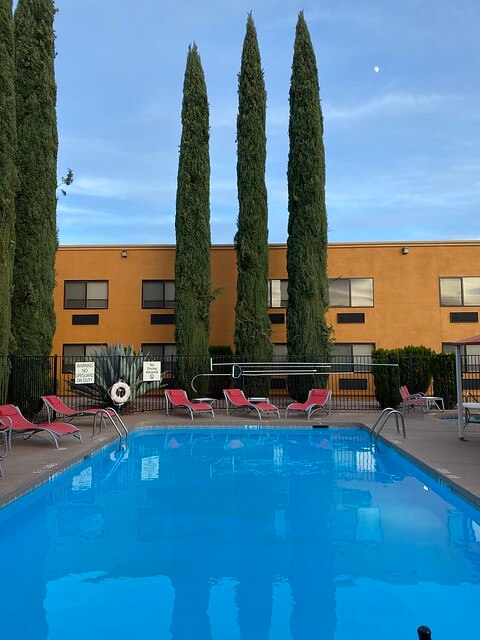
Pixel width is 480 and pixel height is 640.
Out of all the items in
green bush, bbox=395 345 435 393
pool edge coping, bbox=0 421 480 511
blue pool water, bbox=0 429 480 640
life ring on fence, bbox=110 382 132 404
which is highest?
green bush, bbox=395 345 435 393

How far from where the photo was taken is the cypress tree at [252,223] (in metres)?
19.7

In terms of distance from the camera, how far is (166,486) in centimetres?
804

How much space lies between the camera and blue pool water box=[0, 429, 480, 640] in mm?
3793

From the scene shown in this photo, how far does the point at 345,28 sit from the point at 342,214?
7681mm

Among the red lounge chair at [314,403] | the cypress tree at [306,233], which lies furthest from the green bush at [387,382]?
the cypress tree at [306,233]

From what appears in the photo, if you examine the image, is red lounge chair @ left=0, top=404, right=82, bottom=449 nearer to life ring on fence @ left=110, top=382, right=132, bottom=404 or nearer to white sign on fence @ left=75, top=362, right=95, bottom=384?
white sign on fence @ left=75, top=362, right=95, bottom=384

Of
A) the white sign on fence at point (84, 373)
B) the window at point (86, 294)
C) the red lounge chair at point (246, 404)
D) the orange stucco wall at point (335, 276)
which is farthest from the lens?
the window at point (86, 294)

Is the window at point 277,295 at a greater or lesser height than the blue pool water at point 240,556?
greater

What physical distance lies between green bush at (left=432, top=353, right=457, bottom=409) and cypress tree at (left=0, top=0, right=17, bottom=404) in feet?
43.5

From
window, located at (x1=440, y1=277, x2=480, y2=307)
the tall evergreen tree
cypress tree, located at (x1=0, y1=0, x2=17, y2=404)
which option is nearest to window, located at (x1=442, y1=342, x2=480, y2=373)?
window, located at (x1=440, y1=277, x2=480, y2=307)

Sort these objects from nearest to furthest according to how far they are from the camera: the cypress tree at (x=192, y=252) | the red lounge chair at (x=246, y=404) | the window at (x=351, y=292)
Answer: the red lounge chair at (x=246, y=404) < the cypress tree at (x=192, y=252) < the window at (x=351, y=292)

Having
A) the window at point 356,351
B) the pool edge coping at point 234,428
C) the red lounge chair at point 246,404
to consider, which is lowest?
the pool edge coping at point 234,428

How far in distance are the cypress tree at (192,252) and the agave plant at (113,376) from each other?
9.54 feet

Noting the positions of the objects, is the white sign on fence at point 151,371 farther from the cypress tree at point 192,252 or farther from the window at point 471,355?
the window at point 471,355
